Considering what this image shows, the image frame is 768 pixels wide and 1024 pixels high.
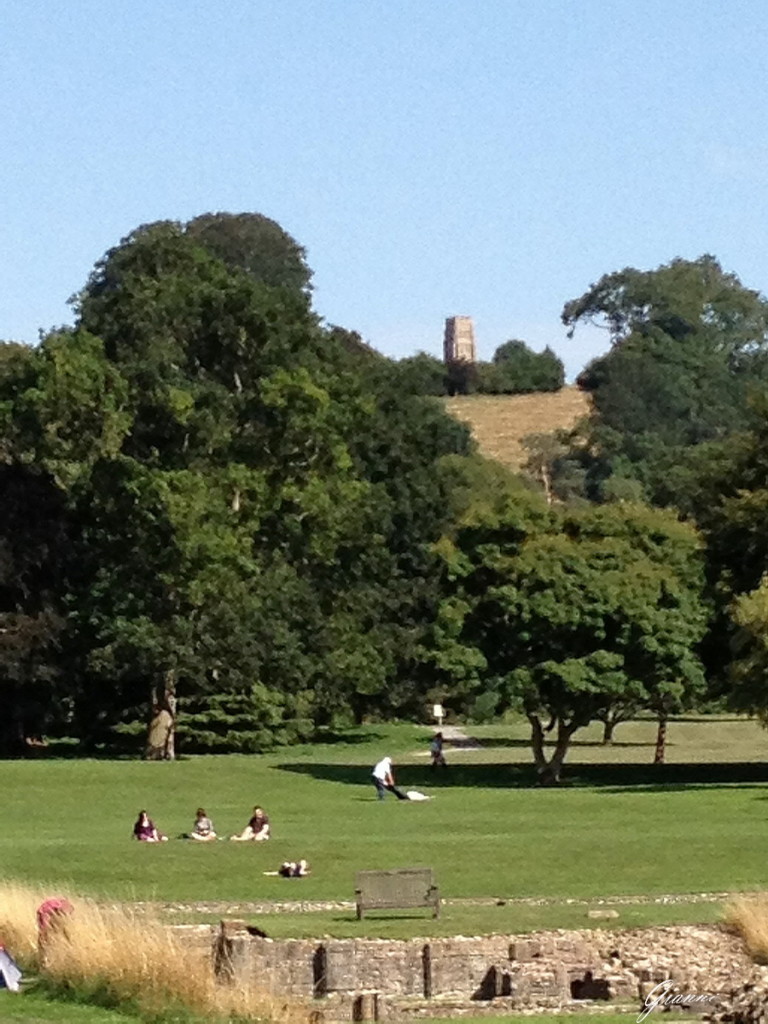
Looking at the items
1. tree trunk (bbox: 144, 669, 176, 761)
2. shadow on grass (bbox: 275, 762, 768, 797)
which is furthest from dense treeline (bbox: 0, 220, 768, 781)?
shadow on grass (bbox: 275, 762, 768, 797)

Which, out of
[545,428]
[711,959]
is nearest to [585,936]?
[711,959]

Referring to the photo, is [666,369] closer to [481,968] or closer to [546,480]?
[546,480]

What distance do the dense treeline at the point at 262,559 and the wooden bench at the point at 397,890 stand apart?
2516 cm

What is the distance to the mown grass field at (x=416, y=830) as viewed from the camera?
111ft

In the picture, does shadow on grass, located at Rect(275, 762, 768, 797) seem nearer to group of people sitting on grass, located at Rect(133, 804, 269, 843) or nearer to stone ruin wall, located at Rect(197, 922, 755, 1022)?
group of people sitting on grass, located at Rect(133, 804, 269, 843)

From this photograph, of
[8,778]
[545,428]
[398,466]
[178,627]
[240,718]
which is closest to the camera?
[8,778]

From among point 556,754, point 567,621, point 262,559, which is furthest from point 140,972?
point 262,559

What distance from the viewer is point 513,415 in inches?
7293

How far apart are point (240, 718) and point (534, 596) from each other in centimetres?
1519

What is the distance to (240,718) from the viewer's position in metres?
71.2

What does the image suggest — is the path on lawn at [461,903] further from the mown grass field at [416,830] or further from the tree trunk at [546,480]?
the tree trunk at [546,480]

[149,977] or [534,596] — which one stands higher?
[534,596]

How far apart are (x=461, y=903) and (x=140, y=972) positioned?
10110 mm

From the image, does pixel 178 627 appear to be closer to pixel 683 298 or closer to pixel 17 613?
pixel 17 613
